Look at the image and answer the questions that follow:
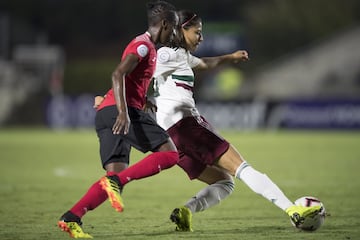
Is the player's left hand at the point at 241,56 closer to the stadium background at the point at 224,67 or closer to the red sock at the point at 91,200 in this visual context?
the red sock at the point at 91,200

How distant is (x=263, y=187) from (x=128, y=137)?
1366 mm

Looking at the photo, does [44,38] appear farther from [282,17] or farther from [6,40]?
[282,17]

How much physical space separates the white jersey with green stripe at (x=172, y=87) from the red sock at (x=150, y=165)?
2.74ft

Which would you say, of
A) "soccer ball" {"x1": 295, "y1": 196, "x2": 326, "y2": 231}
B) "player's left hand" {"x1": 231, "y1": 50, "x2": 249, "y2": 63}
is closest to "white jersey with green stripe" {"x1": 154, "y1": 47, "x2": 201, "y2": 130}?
"player's left hand" {"x1": 231, "y1": 50, "x2": 249, "y2": 63}

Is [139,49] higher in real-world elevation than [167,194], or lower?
higher

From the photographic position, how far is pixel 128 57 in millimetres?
7512

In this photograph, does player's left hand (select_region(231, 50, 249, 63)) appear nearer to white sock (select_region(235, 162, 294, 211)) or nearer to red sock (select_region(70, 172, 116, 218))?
white sock (select_region(235, 162, 294, 211))


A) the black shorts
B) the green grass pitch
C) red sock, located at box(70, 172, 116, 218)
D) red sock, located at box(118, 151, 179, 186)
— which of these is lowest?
the green grass pitch

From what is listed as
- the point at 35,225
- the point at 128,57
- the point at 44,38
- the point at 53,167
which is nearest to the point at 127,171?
the point at 128,57

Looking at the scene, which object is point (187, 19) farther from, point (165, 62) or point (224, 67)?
point (224, 67)

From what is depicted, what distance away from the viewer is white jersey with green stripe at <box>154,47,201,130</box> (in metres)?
8.52

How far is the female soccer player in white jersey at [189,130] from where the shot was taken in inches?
326

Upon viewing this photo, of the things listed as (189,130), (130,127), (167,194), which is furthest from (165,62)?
(167,194)

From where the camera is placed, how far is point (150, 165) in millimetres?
7664
